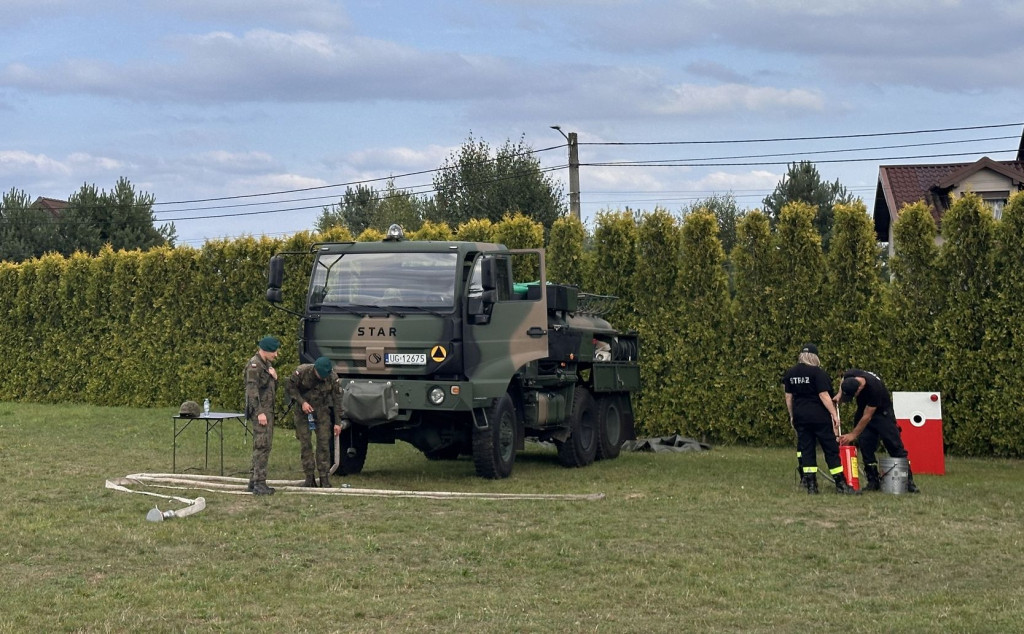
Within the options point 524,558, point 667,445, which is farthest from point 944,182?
point 524,558

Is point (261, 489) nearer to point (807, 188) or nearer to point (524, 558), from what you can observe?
point (524, 558)

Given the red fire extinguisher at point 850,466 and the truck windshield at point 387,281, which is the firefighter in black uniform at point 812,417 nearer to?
the red fire extinguisher at point 850,466

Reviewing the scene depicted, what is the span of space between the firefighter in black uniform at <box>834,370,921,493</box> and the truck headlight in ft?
14.9

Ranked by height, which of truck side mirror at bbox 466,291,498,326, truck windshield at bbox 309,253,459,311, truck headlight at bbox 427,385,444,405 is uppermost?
truck windshield at bbox 309,253,459,311

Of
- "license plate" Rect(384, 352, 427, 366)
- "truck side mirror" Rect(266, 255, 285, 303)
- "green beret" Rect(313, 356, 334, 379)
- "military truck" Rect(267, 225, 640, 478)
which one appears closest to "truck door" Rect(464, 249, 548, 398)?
"military truck" Rect(267, 225, 640, 478)

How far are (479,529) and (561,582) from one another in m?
2.29

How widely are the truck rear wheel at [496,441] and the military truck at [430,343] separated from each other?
14mm

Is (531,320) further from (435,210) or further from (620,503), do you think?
(435,210)

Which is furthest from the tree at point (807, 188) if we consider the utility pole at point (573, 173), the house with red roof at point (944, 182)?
Result: the utility pole at point (573, 173)

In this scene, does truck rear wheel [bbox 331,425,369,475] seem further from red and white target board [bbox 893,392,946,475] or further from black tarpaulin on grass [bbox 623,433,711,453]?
red and white target board [bbox 893,392,946,475]

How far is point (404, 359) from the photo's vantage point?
1492 centimetres

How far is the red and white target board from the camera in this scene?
619 inches

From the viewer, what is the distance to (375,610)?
324 inches

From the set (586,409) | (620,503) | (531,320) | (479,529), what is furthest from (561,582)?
(586,409)
